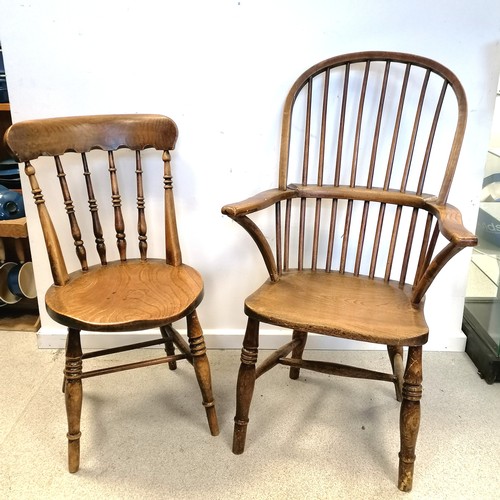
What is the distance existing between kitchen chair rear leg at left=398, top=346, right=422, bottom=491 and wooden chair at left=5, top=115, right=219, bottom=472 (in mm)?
518

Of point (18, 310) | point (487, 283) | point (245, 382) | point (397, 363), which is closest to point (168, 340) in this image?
point (245, 382)

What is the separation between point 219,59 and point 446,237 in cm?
88

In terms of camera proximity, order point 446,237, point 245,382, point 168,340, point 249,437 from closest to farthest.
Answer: point 446,237, point 245,382, point 249,437, point 168,340

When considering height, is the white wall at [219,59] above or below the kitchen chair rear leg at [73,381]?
above

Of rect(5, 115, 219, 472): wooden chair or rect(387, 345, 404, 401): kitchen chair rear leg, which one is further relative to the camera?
rect(387, 345, 404, 401): kitchen chair rear leg

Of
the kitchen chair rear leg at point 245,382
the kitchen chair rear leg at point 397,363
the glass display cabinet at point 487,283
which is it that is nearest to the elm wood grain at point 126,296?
the kitchen chair rear leg at point 245,382

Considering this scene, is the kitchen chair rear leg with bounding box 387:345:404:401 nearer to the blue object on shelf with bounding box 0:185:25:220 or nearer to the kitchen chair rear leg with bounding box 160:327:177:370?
the kitchen chair rear leg with bounding box 160:327:177:370

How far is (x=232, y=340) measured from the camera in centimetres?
182

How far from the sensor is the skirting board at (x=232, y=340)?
1.81 m

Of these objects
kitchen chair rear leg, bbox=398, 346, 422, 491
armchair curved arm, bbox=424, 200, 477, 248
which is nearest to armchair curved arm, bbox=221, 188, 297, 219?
armchair curved arm, bbox=424, 200, 477, 248

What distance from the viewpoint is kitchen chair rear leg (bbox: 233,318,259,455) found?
124 cm

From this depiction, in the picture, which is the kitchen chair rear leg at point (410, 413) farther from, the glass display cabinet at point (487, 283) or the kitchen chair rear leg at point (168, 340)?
the kitchen chair rear leg at point (168, 340)

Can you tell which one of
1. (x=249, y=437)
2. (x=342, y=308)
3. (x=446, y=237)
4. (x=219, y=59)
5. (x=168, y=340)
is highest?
(x=219, y=59)

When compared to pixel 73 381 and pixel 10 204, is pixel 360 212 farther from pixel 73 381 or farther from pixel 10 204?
pixel 10 204
